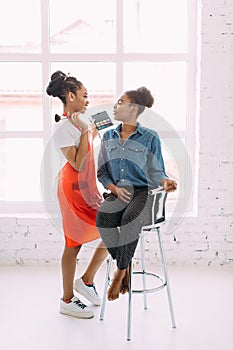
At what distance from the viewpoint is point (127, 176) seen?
2.74 metres

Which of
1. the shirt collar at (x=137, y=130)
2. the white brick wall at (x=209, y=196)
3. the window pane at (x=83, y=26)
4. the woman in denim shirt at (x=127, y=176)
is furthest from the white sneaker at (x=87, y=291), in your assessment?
the window pane at (x=83, y=26)

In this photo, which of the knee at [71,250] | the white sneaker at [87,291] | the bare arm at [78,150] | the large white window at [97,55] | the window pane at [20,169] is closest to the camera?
the bare arm at [78,150]

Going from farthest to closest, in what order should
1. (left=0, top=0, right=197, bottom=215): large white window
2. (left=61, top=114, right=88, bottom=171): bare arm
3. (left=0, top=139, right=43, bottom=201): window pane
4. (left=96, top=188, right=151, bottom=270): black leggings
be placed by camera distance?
(left=0, top=139, right=43, bottom=201): window pane
(left=0, top=0, right=197, bottom=215): large white window
(left=61, top=114, right=88, bottom=171): bare arm
(left=96, top=188, right=151, bottom=270): black leggings

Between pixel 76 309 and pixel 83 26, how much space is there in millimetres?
1877

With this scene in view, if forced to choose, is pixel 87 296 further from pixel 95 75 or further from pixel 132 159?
pixel 95 75

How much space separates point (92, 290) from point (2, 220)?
3.23ft

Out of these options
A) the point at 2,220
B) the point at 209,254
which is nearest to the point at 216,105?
the point at 209,254

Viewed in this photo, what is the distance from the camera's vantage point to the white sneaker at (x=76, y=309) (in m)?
3.09

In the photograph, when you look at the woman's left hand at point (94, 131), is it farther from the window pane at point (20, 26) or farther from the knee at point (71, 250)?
the window pane at point (20, 26)

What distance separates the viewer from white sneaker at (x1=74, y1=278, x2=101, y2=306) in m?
3.24

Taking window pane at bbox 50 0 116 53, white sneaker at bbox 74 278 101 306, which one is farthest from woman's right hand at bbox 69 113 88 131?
window pane at bbox 50 0 116 53

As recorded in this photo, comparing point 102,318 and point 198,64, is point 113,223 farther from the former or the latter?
point 198,64

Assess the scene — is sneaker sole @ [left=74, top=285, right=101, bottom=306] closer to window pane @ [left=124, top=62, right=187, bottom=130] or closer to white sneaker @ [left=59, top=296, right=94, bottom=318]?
white sneaker @ [left=59, top=296, right=94, bottom=318]

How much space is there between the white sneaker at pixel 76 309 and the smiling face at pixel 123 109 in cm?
105
